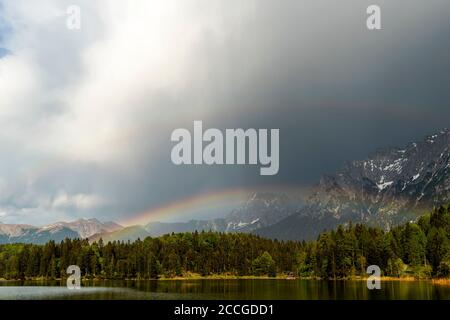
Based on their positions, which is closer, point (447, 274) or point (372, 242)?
point (447, 274)

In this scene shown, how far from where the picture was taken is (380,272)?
18788cm
